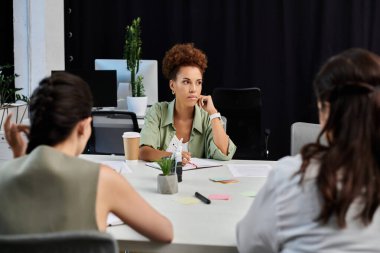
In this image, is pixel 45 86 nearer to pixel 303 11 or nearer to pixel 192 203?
pixel 192 203

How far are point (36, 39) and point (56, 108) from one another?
160 inches

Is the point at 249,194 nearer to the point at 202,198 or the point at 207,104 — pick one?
the point at 202,198

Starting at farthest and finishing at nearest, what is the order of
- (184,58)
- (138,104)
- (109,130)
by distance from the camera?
(138,104)
(109,130)
(184,58)

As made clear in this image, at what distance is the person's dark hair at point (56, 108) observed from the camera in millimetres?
1442

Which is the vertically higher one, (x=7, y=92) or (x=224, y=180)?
(x=7, y=92)

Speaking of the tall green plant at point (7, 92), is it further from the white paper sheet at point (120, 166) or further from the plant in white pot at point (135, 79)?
the white paper sheet at point (120, 166)

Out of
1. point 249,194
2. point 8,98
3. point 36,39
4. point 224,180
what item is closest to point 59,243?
point 249,194

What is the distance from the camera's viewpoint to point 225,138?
2.86 metres

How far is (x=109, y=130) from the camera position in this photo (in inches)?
Result: 138

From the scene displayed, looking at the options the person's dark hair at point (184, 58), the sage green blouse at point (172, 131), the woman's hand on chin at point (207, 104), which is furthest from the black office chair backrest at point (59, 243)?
the person's dark hair at point (184, 58)

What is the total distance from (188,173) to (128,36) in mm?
2970

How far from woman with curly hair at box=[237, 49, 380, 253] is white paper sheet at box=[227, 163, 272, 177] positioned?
3.73ft

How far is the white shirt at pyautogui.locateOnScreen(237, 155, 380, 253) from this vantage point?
1.26 metres

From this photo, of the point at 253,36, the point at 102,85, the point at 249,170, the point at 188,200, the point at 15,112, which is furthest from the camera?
the point at 253,36
